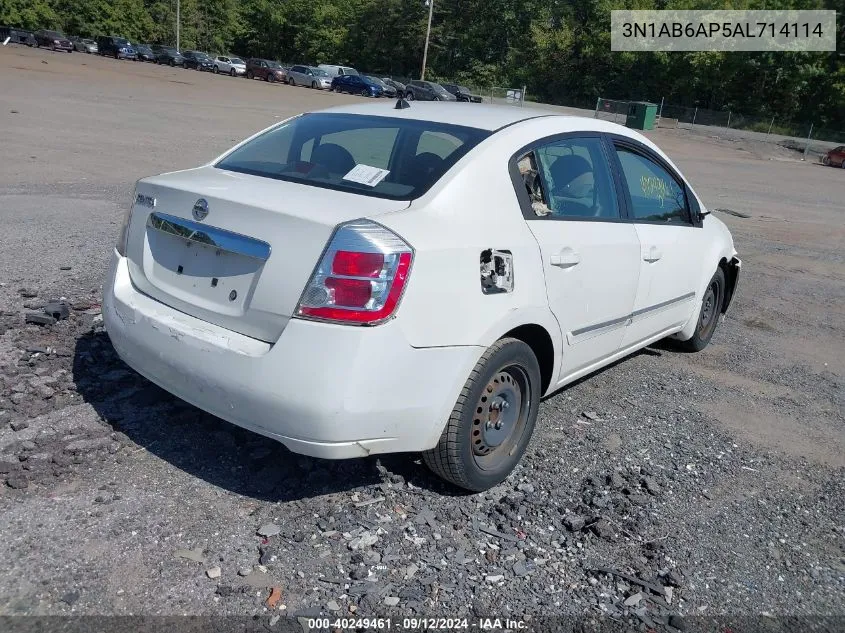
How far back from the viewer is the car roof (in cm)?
402

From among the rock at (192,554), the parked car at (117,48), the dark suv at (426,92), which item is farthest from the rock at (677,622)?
the parked car at (117,48)

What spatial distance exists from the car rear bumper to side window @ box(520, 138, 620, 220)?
1113mm

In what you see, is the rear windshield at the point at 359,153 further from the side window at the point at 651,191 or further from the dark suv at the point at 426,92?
the dark suv at the point at 426,92

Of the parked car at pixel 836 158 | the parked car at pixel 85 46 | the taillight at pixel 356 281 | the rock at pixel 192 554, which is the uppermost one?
the parked car at pixel 85 46

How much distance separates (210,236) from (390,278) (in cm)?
89

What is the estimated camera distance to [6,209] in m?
8.41

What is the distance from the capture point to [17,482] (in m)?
A: 3.30

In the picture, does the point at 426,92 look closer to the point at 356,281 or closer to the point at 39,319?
the point at 39,319

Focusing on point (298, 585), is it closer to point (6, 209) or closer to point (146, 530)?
point (146, 530)

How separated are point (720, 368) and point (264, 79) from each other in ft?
194

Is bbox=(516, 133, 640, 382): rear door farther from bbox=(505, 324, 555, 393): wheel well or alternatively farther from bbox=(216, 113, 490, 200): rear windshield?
bbox=(216, 113, 490, 200): rear windshield

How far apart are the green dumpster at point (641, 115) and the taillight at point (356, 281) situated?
145 ft

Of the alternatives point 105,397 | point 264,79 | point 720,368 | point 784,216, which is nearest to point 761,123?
point 264,79

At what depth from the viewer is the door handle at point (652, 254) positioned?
460 centimetres
